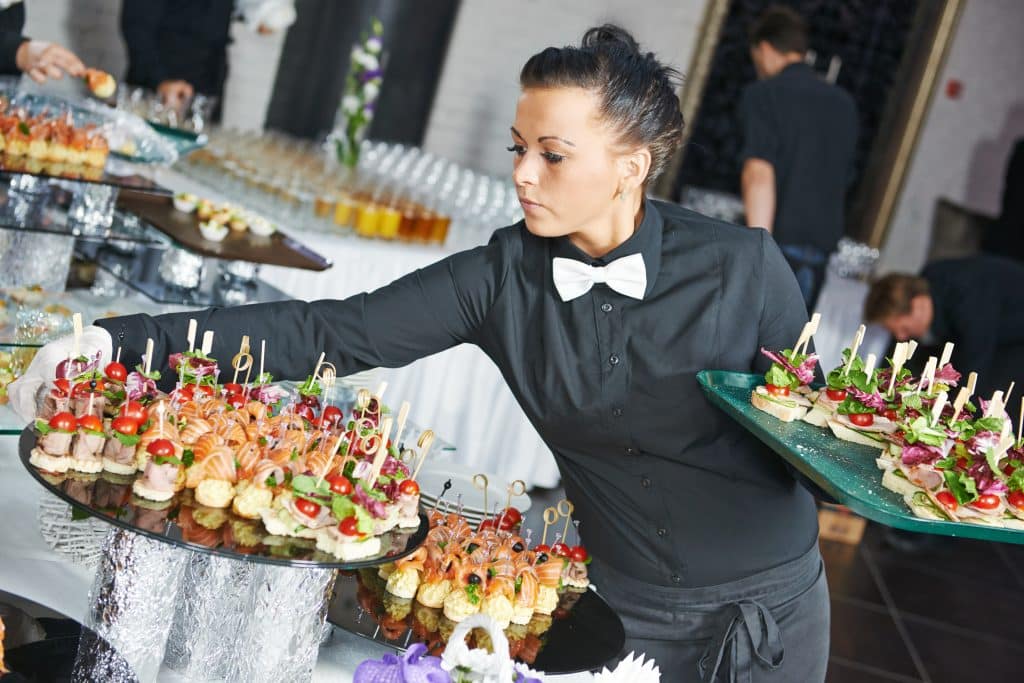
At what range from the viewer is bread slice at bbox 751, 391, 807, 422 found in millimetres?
2020

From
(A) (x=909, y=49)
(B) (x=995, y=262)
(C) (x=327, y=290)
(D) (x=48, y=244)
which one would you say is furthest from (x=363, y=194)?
(A) (x=909, y=49)

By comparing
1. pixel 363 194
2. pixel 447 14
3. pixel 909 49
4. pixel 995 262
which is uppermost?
pixel 909 49

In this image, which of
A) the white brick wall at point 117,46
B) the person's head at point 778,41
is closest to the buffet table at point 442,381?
the person's head at point 778,41

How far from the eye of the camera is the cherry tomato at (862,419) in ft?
7.09

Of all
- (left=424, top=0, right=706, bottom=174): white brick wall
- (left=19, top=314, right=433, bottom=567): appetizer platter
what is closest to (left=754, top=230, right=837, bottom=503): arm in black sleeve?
(left=19, top=314, right=433, bottom=567): appetizer platter

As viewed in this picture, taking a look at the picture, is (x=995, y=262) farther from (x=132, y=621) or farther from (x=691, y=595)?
(x=132, y=621)

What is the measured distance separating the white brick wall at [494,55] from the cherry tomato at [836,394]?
6027 millimetres

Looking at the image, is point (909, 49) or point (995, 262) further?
point (909, 49)

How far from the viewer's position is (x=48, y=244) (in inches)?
118

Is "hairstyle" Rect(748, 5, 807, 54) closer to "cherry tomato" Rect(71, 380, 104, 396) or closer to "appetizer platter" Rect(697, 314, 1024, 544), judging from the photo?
"appetizer platter" Rect(697, 314, 1024, 544)

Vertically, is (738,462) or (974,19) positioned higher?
(974,19)

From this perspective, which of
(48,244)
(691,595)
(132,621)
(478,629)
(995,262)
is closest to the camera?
(132,621)

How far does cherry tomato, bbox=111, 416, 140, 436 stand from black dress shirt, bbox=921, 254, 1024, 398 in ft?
14.5

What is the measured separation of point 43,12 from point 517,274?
16.7ft
